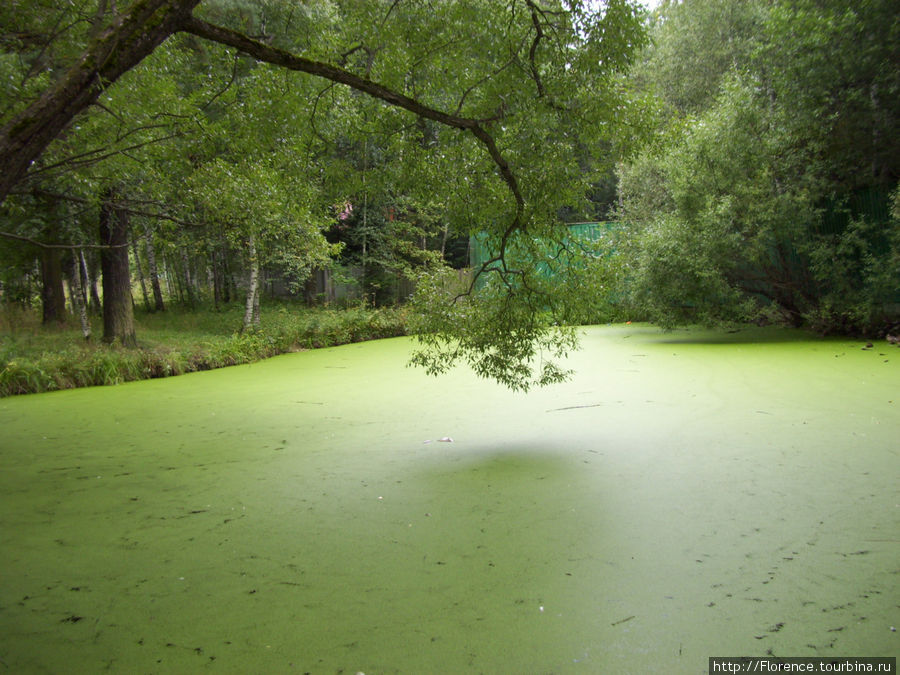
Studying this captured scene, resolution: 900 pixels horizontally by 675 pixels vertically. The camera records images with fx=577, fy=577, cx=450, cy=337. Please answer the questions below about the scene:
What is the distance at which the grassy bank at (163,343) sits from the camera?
5637 millimetres

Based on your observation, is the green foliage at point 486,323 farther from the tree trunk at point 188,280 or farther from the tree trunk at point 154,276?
the tree trunk at point 188,280

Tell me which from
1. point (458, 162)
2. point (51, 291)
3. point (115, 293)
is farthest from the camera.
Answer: point (51, 291)

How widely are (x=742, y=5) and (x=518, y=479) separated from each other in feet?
42.4

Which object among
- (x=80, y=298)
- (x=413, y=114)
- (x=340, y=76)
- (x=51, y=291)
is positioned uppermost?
(x=413, y=114)

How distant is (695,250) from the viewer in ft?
23.0

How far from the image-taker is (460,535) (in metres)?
2.01

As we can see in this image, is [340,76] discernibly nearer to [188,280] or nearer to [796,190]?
[796,190]

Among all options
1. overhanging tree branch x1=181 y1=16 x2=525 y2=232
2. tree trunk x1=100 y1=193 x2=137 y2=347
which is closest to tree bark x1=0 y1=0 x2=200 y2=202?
overhanging tree branch x1=181 y1=16 x2=525 y2=232

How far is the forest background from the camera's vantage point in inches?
118

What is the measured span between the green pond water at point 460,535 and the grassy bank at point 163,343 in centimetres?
161

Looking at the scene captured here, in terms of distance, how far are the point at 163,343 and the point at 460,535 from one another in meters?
6.56

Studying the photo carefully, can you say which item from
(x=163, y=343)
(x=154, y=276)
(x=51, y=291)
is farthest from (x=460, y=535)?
(x=154, y=276)

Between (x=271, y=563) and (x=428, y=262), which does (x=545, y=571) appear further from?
(x=428, y=262)

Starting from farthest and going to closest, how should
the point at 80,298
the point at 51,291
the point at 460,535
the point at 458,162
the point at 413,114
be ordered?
the point at 51,291, the point at 80,298, the point at 413,114, the point at 458,162, the point at 460,535
